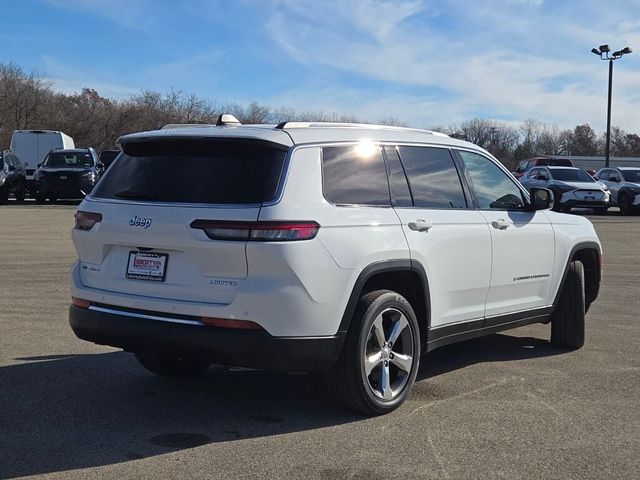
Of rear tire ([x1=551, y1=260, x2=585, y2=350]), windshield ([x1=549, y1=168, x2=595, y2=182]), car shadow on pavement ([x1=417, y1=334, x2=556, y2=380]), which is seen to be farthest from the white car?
windshield ([x1=549, y1=168, x2=595, y2=182])

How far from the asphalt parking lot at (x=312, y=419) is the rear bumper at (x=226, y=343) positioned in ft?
1.56

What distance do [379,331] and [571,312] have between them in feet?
8.92

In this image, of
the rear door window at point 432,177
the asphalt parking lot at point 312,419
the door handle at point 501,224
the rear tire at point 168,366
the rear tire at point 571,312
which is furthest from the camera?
the rear tire at point 571,312

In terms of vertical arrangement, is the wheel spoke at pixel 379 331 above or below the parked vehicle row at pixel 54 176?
below

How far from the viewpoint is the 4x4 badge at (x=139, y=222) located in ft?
14.9

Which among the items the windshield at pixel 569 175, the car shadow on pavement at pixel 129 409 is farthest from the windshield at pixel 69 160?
the car shadow on pavement at pixel 129 409

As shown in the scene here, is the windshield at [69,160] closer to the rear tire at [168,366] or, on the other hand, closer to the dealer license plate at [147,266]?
the rear tire at [168,366]

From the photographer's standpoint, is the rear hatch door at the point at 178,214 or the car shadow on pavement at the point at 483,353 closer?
the rear hatch door at the point at 178,214

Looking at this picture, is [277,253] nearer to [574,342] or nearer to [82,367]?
[82,367]

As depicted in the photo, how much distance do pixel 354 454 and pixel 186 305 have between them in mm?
1281

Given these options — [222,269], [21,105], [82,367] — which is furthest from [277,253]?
[21,105]

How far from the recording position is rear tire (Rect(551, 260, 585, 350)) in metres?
6.80

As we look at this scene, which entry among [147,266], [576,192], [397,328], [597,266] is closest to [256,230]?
[147,266]

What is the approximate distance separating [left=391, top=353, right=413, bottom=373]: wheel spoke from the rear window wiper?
1.87 meters
